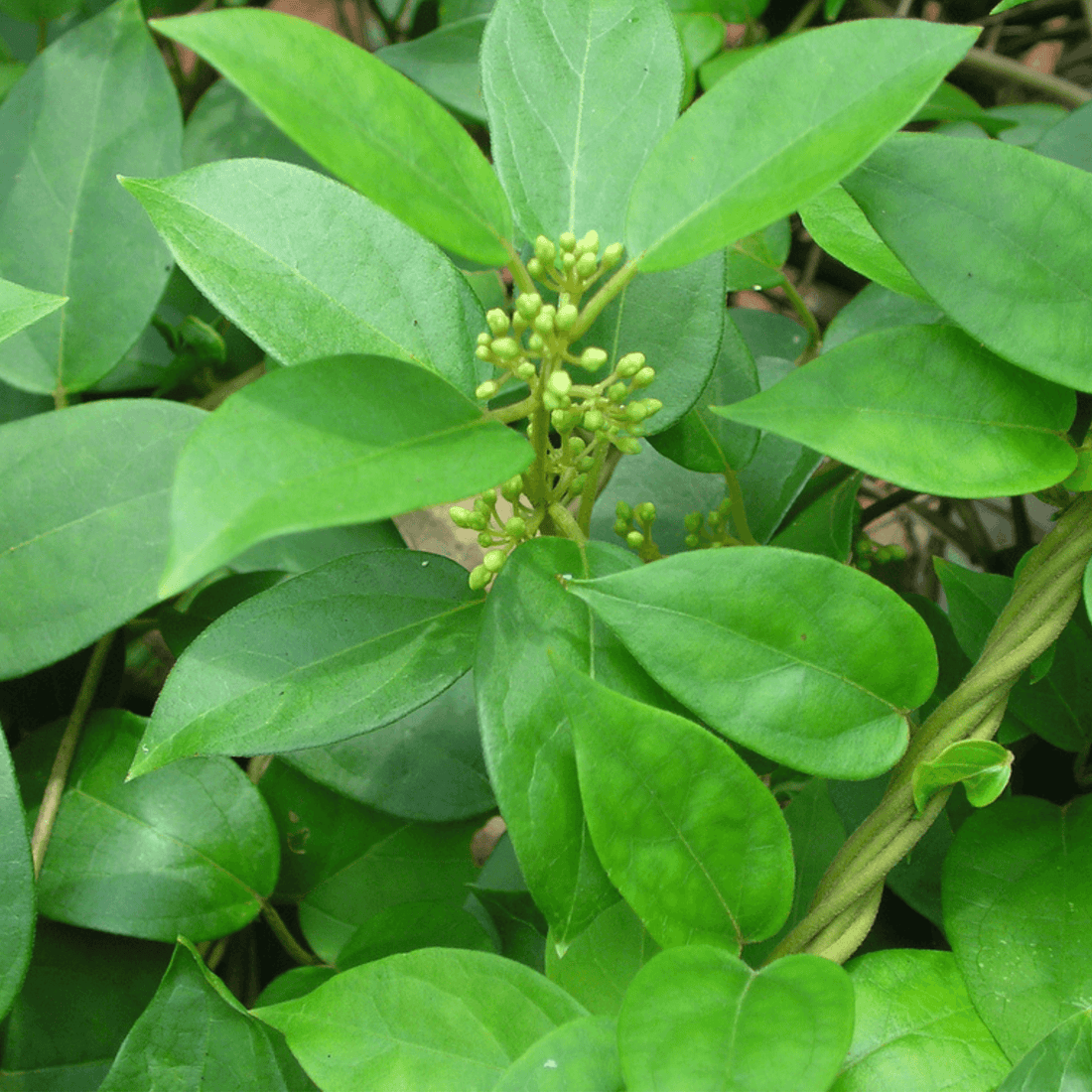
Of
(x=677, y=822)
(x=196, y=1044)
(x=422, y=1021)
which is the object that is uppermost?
(x=677, y=822)

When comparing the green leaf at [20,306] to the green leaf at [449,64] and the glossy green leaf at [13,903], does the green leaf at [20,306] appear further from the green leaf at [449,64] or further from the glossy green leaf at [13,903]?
the green leaf at [449,64]

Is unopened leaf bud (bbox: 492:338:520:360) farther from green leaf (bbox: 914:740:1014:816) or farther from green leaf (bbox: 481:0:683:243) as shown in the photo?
green leaf (bbox: 914:740:1014:816)

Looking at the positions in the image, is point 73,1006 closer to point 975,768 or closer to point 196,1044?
point 196,1044

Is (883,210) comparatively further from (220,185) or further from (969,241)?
(220,185)

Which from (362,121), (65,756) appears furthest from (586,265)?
(65,756)

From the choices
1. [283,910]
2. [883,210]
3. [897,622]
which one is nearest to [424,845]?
[283,910]

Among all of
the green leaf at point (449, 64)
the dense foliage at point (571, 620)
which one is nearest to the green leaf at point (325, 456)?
the dense foliage at point (571, 620)
